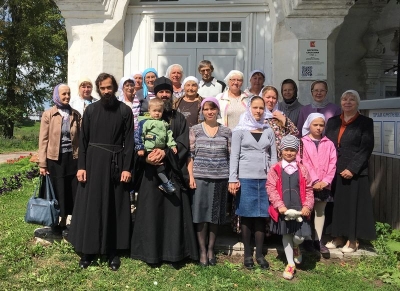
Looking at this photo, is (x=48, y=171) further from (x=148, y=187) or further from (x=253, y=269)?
(x=253, y=269)

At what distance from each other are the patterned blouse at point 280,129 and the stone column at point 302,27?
1927 millimetres

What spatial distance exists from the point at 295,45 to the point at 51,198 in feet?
13.6

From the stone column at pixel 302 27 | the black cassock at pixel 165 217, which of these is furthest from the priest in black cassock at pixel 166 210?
the stone column at pixel 302 27

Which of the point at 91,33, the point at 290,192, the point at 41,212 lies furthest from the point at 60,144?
the point at 91,33

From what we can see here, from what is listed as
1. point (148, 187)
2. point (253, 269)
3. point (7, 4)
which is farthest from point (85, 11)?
point (7, 4)

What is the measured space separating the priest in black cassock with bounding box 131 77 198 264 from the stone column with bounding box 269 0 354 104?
2797mm

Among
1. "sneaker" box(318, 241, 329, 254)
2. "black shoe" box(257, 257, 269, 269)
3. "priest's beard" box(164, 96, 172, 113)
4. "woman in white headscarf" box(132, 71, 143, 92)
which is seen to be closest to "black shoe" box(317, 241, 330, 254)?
"sneaker" box(318, 241, 329, 254)

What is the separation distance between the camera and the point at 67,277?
3.92m

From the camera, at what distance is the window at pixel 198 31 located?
22.1 feet

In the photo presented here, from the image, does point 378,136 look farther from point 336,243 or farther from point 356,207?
point 336,243

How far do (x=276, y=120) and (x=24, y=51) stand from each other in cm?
2020

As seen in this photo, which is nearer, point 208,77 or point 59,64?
point 208,77

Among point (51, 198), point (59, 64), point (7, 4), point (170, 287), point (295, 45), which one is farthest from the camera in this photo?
point (59, 64)

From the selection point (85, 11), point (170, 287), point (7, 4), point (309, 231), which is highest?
point (7, 4)
